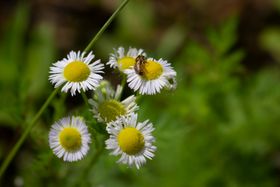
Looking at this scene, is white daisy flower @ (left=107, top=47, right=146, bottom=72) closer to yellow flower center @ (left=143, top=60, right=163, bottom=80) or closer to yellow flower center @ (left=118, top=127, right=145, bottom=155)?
yellow flower center @ (left=143, top=60, right=163, bottom=80)

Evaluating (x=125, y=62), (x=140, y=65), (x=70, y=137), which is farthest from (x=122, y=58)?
(x=70, y=137)

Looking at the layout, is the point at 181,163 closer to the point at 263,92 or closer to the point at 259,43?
the point at 263,92

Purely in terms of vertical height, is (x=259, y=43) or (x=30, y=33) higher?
(x=259, y=43)

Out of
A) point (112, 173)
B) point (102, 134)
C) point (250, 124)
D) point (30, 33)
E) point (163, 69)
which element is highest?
point (30, 33)

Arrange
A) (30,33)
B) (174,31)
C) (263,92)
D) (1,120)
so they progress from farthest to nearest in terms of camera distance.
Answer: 1. (174,31)
2. (30,33)
3. (1,120)
4. (263,92)

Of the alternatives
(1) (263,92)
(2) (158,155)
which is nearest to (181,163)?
(2) (158,155)

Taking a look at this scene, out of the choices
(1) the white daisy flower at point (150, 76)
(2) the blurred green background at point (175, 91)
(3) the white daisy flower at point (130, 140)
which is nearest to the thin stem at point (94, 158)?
(2) the blurred green background at point (175, 91)

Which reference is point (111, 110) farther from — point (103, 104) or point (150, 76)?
point (150, 76)
